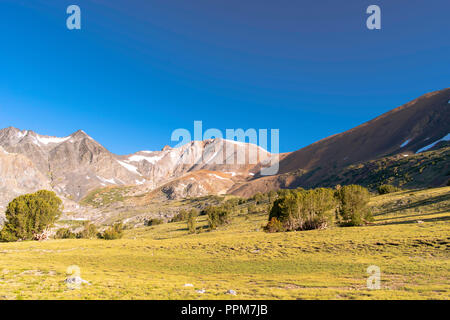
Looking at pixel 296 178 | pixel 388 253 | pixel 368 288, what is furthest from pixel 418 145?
pixel 368 288

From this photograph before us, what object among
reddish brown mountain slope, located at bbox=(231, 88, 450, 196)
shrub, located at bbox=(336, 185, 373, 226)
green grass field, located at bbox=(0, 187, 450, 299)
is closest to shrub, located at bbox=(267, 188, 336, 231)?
shrub, located at bbox=(336, 185, 373, 226)

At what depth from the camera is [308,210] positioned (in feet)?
126

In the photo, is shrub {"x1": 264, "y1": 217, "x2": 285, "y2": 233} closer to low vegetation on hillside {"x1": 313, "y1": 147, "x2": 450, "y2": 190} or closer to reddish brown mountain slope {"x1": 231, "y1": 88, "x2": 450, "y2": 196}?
low vegetation on hillside {"x1": 313, "y1": 147, "x2": 450, "y2": 190}

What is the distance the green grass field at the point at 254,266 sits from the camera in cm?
1197

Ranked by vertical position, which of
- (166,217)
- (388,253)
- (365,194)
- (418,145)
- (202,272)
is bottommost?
(166,217)

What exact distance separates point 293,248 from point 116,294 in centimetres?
1987

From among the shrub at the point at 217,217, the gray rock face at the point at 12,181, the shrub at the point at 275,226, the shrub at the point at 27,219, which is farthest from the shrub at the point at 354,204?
the gray rock face at the point at 12,181

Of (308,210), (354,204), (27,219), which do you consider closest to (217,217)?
(308,210)

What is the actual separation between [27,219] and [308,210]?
47.1 meters

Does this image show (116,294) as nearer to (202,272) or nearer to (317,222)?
(202,272)

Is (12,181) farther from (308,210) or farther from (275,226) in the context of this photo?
(308,210)

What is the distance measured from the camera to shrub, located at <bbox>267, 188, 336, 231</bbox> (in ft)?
124

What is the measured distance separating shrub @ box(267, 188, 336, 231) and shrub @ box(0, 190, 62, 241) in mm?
39726

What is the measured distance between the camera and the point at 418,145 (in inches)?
4331
